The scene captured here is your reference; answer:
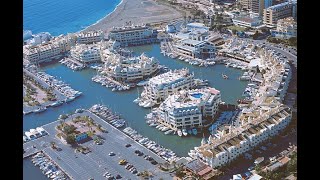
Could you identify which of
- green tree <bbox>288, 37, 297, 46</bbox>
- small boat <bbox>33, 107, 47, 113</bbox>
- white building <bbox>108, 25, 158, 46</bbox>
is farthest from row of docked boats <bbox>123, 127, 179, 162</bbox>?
green tree <bbox>288, 37, 297, 46</bbox>

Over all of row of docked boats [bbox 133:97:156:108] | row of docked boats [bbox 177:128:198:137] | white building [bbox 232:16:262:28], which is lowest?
row of docked boats [bbox 177:128:198:137]

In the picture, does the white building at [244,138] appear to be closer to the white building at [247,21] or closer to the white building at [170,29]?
the white building at [247,21]

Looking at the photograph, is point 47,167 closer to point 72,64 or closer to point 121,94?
point 121,94

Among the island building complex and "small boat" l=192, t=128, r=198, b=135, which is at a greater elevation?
the island building complex

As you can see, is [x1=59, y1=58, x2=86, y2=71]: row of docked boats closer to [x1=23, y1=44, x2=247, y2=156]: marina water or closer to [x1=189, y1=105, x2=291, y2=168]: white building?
[x1=23, y1=44, x2=247, y2=156]: marina water

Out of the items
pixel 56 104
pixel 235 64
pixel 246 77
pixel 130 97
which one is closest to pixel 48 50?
pixel 56 104
